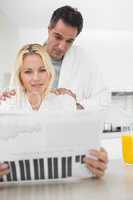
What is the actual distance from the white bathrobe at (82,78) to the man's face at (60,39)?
41 mm

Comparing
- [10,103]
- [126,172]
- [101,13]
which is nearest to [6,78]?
[101,13]

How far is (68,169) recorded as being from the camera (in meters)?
0.99

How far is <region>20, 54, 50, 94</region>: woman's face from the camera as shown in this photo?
1.25 meters

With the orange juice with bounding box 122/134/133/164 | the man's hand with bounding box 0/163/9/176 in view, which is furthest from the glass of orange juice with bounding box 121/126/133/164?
the man's hand with bounding box 0/163/9/176

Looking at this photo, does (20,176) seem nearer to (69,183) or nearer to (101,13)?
(69,183)

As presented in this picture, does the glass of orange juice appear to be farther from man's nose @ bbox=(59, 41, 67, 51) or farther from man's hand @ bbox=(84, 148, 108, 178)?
man's nose @ bbox=(59, 41, 67, 51)

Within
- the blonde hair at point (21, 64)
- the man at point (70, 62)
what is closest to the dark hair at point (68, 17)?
the man at point (70, 62)

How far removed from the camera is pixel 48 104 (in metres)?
1.23

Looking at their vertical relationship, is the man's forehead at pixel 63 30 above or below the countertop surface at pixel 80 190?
above

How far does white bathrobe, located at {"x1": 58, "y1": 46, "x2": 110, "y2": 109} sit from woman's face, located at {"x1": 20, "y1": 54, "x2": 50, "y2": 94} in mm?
343

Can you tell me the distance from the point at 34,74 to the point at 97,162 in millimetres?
406

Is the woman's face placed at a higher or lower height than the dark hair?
lower

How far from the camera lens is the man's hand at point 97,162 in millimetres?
1023

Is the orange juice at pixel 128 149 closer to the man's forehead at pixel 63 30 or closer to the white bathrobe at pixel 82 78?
the white bathrobe at pixel 82 78
